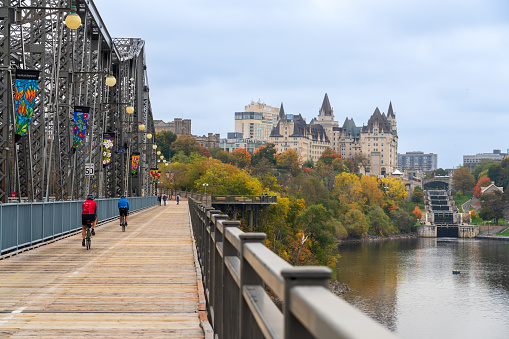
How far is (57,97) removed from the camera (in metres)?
23.2

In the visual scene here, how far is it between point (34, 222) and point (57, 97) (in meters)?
6.43

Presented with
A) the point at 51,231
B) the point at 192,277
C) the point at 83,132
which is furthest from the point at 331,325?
the point at 83,132

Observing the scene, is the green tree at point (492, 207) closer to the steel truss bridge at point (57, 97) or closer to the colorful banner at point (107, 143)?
the steel truss bridge at point (57, 97)

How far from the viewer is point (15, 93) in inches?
701

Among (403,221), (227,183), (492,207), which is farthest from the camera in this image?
(492,207)

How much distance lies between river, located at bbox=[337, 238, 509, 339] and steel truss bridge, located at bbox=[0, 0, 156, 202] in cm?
2502

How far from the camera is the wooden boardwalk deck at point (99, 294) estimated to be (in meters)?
7.59

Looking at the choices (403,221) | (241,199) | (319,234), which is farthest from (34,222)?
(403,221)

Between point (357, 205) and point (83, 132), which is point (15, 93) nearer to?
point (83, 132)

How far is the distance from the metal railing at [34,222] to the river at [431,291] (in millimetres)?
28619

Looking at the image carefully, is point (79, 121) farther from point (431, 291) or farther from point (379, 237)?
point (379, 237)

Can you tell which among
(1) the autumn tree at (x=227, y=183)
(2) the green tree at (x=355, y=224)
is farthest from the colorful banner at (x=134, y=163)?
(2) the green tree at (x=355, y=224)

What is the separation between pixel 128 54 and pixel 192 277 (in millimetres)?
56999

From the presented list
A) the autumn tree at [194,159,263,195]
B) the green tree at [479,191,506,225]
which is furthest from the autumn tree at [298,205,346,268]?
the green tree at [479,191,506,225]
